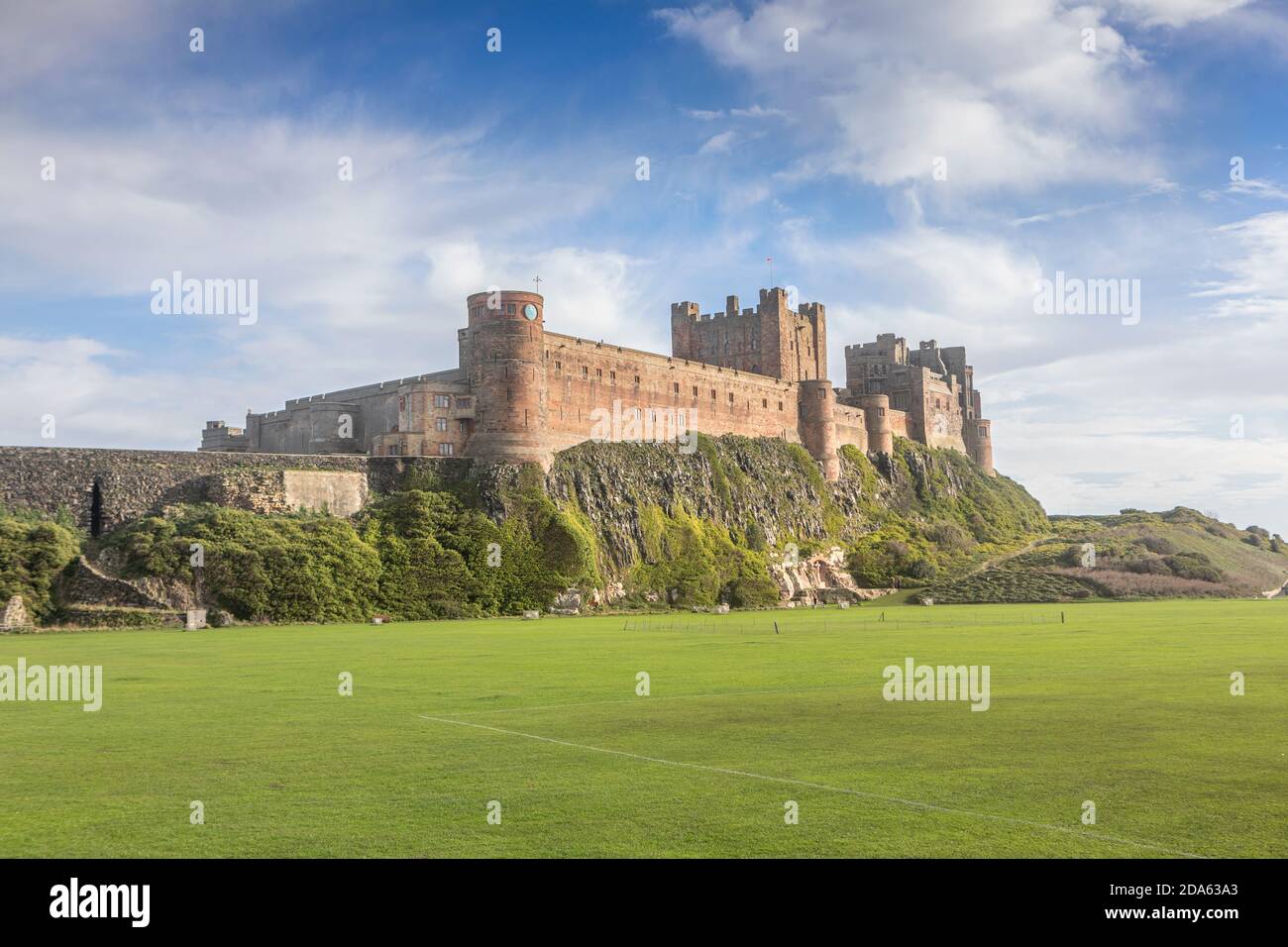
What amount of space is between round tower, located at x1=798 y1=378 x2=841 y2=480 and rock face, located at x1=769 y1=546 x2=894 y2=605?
13.3 metres

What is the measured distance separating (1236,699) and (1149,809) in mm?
9820

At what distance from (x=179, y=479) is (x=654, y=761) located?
177 feet

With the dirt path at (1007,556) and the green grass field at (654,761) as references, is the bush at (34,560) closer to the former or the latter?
the green grass field at (654,761)

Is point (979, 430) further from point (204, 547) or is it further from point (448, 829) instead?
point (448, 829)

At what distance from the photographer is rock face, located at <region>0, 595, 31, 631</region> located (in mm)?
47594

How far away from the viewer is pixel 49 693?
23625mm

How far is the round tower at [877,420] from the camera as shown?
373 feet

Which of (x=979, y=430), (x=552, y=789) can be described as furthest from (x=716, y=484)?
(x=552, y=789)

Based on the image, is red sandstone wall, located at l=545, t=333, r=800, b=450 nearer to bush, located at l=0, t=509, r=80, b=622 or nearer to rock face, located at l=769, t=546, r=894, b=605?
rock face, located at l=769, t=546, r=894, b=605

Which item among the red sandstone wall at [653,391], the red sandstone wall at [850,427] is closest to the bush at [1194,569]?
the red sandstone wall at [850,427]

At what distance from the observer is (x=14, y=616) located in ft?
158

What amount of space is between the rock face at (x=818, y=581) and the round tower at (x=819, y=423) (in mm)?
13262

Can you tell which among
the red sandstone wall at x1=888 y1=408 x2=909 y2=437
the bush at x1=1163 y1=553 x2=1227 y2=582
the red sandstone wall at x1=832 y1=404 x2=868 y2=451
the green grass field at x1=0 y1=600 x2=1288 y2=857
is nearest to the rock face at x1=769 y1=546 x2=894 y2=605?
the red sandstone wall at x1=832 y1=404 x2=868 y2=451

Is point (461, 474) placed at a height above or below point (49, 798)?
above
